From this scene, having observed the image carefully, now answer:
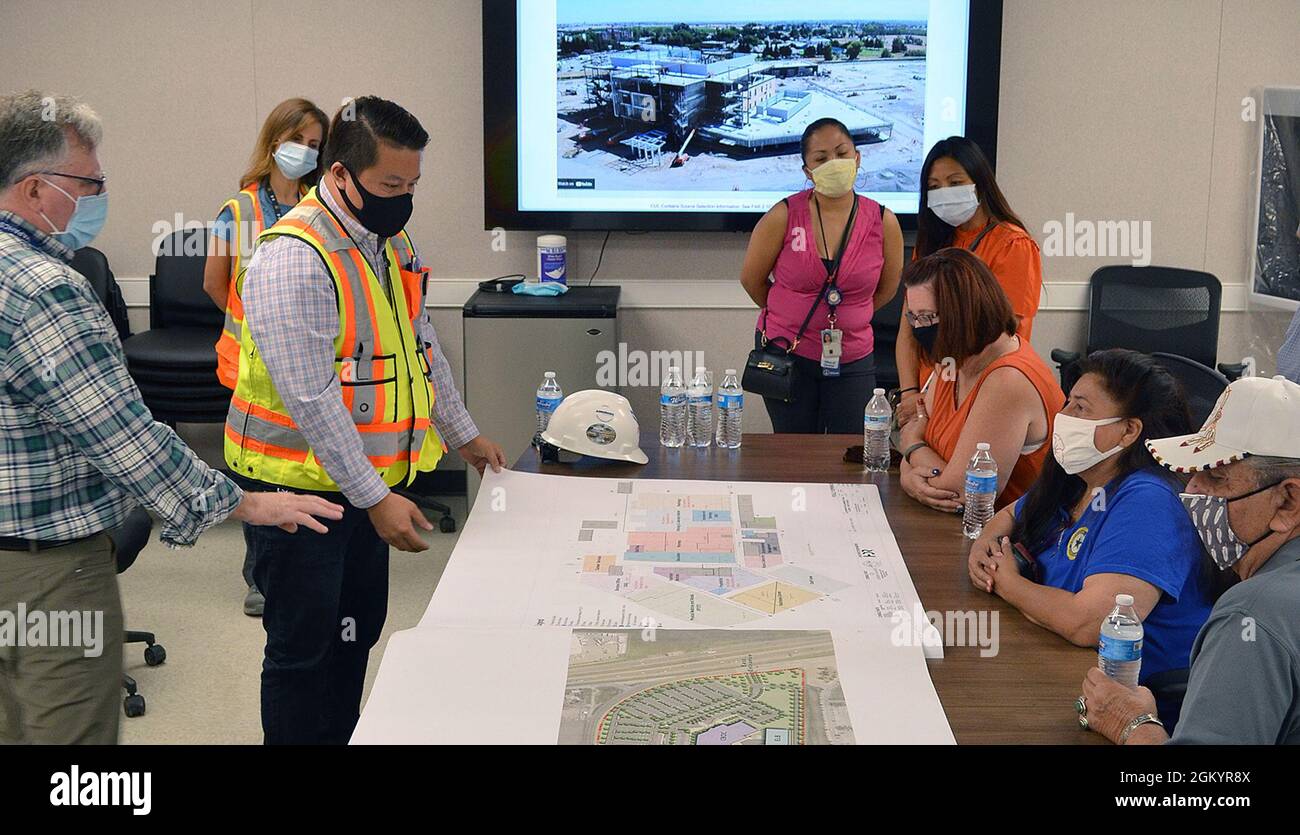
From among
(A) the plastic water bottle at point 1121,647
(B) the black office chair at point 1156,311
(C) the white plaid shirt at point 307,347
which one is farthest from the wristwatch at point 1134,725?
(B) the black office chair at point 1156,311

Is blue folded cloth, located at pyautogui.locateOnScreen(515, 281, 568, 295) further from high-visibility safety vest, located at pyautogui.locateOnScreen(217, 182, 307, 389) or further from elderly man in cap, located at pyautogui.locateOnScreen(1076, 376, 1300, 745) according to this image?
elderly man in cap, located at pyautogui.locateOnScreen(1076, 376, 1300, 745)

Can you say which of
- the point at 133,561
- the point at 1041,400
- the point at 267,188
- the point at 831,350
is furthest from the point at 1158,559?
the point at 267,188

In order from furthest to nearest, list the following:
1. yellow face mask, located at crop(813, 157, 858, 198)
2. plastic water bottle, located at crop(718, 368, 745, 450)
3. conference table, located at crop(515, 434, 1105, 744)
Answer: yellow face mask, located at crop(813, 157, 858, 198)
plastic water bottle, located at crop(718, 368, 745, 450)
conference table, located at crop(515, 434, 1105, 744)

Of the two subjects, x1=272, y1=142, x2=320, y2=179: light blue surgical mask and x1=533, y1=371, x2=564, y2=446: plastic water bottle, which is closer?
x1=533, y1=371, x2=564, y2=446: plastic water bottle

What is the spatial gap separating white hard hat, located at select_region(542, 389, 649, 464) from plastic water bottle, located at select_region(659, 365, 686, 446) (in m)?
0.19

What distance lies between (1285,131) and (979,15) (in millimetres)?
1323

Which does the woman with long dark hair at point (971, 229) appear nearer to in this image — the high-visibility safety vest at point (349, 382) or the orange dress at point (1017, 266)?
the orange dress at point (1017, 266)

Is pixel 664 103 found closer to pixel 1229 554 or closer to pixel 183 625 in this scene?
pixel 183 625

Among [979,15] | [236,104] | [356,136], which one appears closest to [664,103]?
[979,15]

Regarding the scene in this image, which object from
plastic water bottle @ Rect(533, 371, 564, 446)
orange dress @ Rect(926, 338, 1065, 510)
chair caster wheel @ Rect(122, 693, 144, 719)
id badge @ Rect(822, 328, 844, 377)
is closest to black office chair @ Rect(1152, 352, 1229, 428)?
orange dress @ Rect(926, 338, 1065, 510)

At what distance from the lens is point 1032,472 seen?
108 inches

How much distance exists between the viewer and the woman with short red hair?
263 centimetres

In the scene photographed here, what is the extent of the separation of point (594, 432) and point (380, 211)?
783mm
